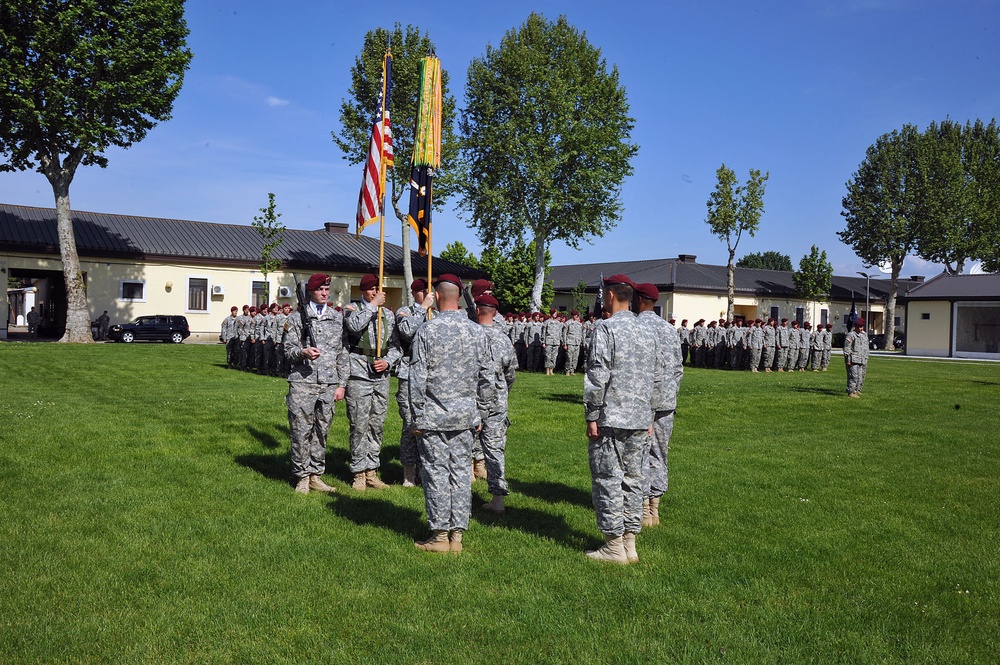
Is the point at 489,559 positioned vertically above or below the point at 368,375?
below

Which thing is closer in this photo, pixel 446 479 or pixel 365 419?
pixel 446 479

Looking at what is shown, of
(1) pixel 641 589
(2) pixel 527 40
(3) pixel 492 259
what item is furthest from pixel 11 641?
(3) pixel 492 259

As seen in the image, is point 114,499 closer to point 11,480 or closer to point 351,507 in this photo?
point 11,480

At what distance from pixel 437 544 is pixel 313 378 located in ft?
8.99

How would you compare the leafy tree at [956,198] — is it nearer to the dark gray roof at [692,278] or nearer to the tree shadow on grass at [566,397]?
the dark gray roof at [692,278]

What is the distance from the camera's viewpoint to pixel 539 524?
7.09 m

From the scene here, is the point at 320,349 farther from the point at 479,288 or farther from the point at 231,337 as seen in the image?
the point at 231,337

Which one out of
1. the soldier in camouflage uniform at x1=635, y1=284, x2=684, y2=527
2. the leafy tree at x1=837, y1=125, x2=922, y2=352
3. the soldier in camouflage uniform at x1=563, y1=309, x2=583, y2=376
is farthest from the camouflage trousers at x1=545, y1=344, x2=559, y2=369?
the leafy tree at x1=837, y1=125, x2=922, y2=352

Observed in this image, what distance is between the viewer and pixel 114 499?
24.6 ft

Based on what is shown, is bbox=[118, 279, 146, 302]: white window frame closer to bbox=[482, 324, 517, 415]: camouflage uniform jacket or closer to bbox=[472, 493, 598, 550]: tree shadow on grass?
bbox=[482, 324, 517, 415]: camouflage uniform jacket

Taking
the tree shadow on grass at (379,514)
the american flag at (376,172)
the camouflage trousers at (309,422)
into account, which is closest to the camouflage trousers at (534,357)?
the american flag at (376,172)

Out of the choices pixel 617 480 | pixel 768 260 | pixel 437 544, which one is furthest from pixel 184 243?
pixel 768 260

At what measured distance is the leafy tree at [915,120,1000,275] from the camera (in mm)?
54750

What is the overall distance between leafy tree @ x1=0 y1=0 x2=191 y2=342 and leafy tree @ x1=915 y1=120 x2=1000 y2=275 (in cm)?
4964
